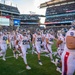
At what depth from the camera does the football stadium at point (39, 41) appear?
4.70 m

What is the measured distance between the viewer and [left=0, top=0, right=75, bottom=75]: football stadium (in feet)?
15.4

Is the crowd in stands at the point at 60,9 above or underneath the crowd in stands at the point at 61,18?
above

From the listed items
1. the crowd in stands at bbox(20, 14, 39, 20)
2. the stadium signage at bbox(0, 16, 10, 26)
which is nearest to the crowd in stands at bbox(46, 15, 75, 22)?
the crowd in stands at bbox(20, 14, 39, 20)

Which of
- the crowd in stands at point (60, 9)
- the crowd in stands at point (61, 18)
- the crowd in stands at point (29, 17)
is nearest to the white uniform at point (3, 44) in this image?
the crowd in stands at point (61, 18)

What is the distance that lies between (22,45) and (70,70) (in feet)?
15.0

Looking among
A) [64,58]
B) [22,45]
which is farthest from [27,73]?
[64,58]

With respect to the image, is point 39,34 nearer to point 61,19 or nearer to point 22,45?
point 22,45

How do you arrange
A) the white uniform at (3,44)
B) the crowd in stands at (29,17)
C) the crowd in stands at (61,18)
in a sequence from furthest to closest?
the crowd in stands at (29,17)
the crowd in stands at (61,18)
the white uniform at (3,44)

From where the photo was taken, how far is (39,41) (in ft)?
34.2

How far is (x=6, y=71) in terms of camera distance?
7.73m

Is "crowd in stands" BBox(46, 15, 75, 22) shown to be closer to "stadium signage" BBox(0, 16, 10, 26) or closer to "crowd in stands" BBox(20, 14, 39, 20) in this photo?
"crowd in stands" BBox(20, 14, 39, 20)

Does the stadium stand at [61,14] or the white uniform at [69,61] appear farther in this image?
the stadium stand at [61,14]

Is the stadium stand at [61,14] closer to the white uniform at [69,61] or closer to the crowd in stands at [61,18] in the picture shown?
the crowd in stands at [61,18]

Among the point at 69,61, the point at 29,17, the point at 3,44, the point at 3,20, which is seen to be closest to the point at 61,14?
the point at 29,17
